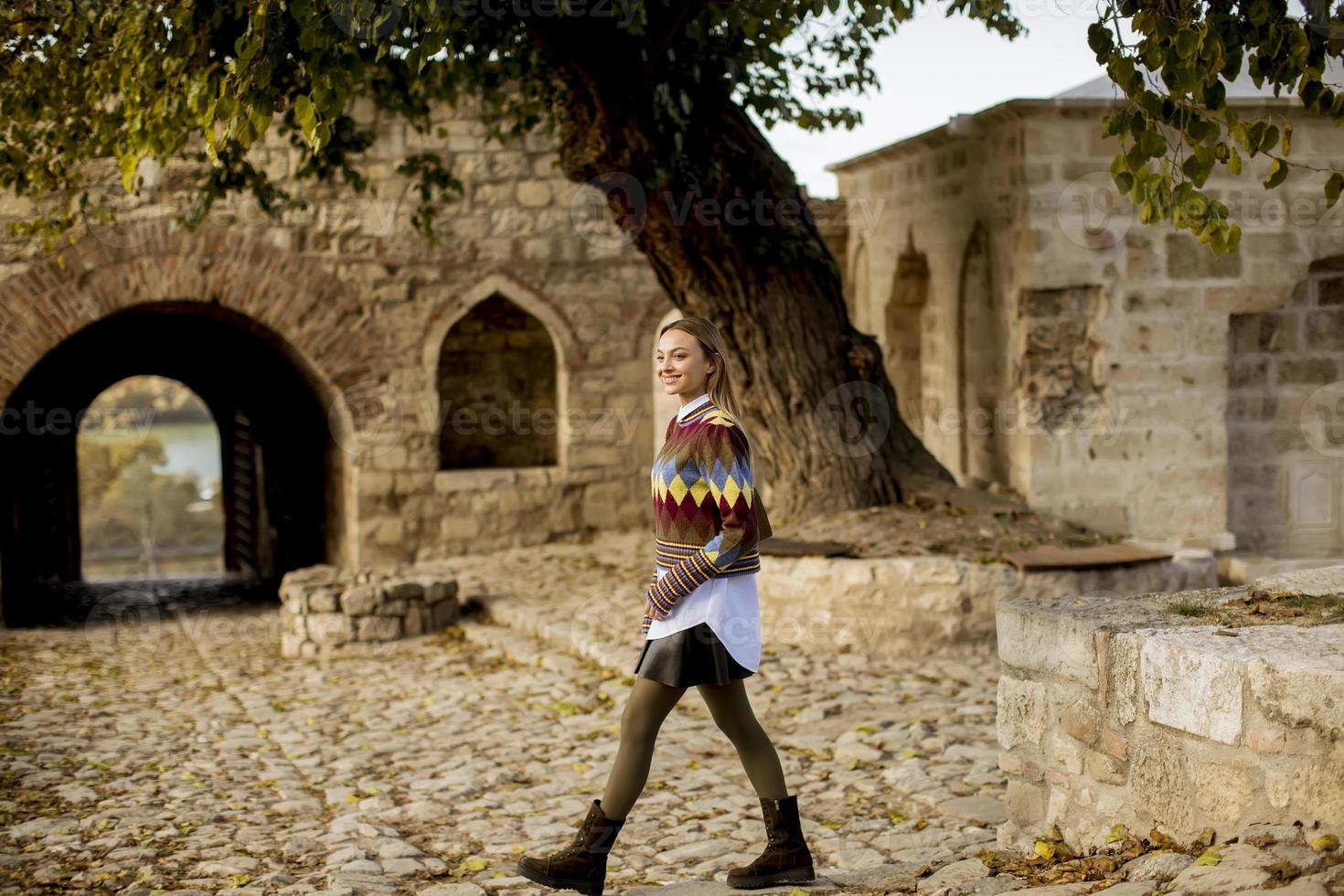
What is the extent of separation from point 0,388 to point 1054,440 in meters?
7.41

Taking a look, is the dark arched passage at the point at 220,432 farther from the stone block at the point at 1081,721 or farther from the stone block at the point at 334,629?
the stone block at the point at 1081,721

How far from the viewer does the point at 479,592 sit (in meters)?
9.84

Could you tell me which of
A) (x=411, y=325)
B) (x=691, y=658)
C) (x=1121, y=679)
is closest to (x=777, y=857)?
(x=691, y=658)

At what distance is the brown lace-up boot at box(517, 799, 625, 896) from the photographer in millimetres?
3939

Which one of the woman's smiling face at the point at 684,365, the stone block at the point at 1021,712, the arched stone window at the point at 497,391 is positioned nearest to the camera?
the woman's smiling face at the point at 684,365

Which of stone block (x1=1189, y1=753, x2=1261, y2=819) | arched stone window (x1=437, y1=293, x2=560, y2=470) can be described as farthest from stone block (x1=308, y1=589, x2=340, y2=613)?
stone block (x1=1189, y1=753, x2=1261, y2=819)

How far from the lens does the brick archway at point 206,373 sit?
402 inches

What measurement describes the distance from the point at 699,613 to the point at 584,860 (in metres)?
0.80

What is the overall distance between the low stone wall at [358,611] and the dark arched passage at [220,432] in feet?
8.38

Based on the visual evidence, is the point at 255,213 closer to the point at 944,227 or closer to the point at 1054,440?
the point at 944,227

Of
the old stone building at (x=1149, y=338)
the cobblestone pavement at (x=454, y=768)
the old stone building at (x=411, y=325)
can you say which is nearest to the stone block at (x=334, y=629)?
the cobblestone pavement at (x=454, y=768)

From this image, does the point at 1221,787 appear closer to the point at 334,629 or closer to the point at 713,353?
the point at 713,353

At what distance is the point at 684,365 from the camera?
3930mm

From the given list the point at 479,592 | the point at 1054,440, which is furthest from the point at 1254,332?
the point at 479,592
